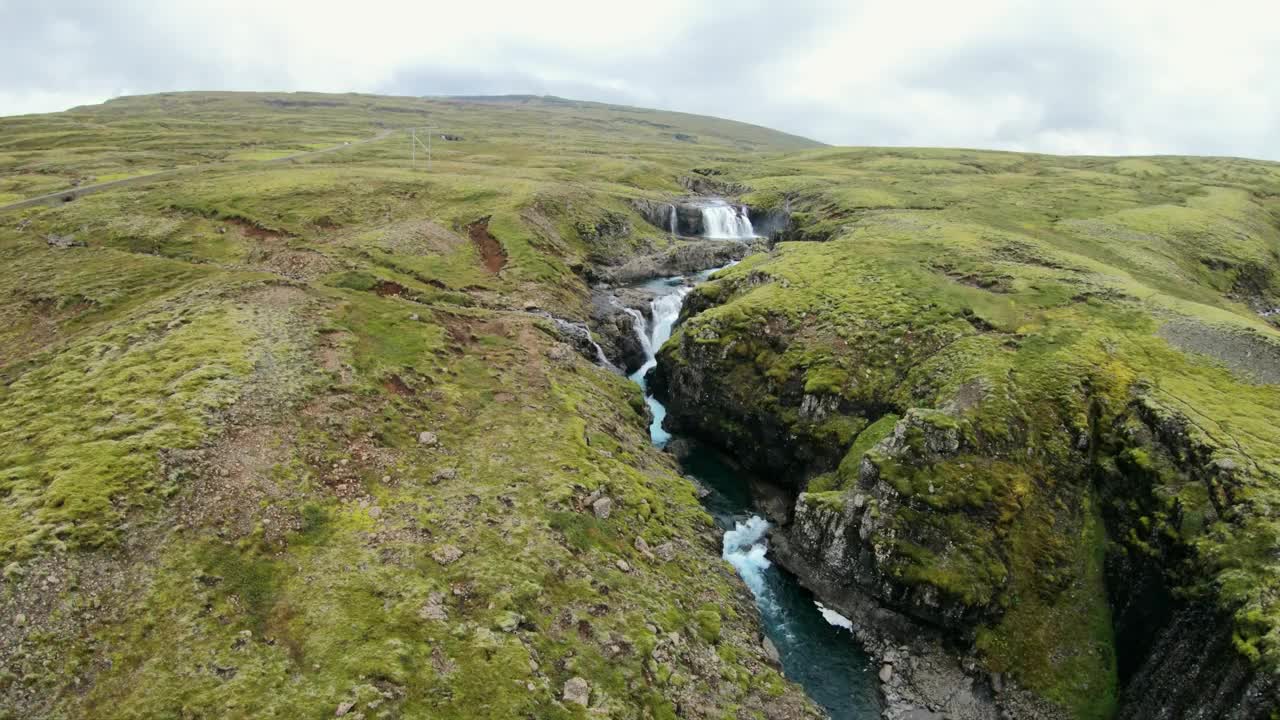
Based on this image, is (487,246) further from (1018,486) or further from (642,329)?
(1018,486)

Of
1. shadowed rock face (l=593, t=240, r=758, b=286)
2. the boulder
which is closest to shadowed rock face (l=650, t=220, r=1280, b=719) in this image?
the boulder

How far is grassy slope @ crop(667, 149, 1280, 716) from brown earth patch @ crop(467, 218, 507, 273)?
70.5 feet

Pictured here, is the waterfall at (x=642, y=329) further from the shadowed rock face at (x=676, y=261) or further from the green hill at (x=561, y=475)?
the shadowed rock face at (x=676, y=261)

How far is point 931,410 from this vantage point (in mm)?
31594

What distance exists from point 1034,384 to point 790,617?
18.5 meters

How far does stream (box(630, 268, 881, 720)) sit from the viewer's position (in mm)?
25797

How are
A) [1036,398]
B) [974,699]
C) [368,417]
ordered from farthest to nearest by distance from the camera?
[1036,398]
[368,417]
[974,699]

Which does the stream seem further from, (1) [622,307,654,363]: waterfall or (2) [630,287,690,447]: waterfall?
(1) [622,307,654,363]: waterfall

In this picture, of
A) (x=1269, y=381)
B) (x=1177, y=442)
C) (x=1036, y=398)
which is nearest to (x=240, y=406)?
(x=1036, y=398)

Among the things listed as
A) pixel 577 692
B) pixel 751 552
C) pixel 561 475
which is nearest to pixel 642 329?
pixel 751 552

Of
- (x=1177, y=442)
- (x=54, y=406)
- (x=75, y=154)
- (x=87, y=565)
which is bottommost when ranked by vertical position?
(x=87, y=565)

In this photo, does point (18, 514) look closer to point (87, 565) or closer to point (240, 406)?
point (87, 565)

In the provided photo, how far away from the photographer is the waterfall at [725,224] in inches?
3858

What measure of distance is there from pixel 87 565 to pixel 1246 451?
43361mm
